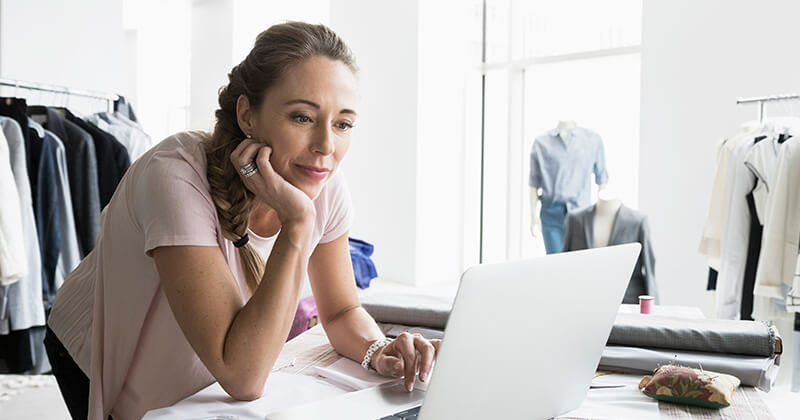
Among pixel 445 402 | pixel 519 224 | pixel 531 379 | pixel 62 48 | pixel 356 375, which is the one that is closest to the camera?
pixel 445 402

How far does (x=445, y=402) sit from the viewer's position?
0.74 meters

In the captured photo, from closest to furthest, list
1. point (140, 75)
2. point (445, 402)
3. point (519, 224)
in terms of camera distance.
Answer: point (445, 402) → point (519, 224) → point (140, 75)

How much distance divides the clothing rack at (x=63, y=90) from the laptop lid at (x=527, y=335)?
2585mm

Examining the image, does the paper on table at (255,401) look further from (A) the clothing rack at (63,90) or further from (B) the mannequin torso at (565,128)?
(B) the mannequin torso at (565,128)

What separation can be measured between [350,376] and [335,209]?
0.34m

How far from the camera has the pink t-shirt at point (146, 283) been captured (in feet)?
3.31

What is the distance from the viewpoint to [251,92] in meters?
1.14

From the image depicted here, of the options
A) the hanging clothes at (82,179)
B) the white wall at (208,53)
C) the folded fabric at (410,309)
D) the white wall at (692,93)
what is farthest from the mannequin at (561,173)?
the folded fabric at (410,309)

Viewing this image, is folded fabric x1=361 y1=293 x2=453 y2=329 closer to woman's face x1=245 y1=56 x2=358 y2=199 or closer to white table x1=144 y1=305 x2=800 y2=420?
white table x1=144 y1=305 x2=800 y2=420

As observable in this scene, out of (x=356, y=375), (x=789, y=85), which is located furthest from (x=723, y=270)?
(x=356, y=375)

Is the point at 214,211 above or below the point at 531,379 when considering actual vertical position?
above

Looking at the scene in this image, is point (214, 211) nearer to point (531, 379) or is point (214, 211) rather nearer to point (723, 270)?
point (531, 379)

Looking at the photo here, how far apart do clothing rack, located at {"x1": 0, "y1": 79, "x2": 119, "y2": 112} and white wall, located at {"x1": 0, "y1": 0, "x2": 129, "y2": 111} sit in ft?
0.72

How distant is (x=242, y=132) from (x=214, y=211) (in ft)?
0.67
